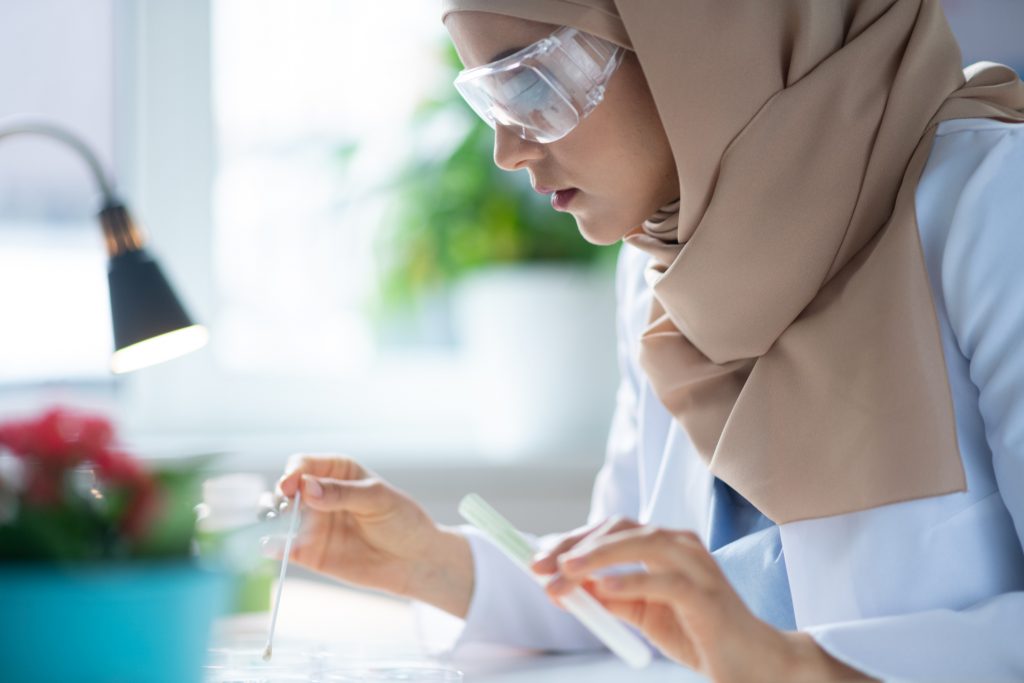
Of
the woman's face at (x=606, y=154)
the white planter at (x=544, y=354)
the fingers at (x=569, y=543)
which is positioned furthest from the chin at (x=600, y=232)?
the white planter at (x=544, y=354)

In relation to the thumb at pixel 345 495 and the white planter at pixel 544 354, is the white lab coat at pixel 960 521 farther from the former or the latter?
the white planter at pixel 544 354

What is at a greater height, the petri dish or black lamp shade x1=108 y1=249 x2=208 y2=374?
black lamp shade x1=108 y1=249 x2=208 y2=374

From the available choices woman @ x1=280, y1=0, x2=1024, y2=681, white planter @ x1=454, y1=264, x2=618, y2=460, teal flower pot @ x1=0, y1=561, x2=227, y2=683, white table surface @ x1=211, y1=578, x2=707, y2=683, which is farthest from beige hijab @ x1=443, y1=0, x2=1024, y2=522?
white planter @ x1=454, y1=264, x2=618, y2=460

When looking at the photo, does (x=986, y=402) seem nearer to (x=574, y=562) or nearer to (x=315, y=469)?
(x=574, y=562)

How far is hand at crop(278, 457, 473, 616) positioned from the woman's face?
372 millimetres

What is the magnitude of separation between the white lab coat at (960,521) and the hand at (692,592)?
51 millimetres

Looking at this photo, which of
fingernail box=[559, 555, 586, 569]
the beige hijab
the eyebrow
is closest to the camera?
fingernail box=[559, 555, 586, 569]

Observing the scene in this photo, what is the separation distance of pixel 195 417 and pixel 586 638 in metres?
1.41

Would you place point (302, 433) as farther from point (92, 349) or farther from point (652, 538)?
point (652, 538)

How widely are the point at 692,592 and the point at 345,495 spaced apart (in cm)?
52

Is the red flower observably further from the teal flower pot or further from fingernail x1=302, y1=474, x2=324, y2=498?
fingernail x1=302, y1=474, x2=324, y2=498

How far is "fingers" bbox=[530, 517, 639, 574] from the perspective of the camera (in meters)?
0.81

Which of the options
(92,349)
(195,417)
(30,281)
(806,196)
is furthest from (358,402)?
(806,196)

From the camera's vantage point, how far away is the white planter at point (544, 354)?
2.19m
